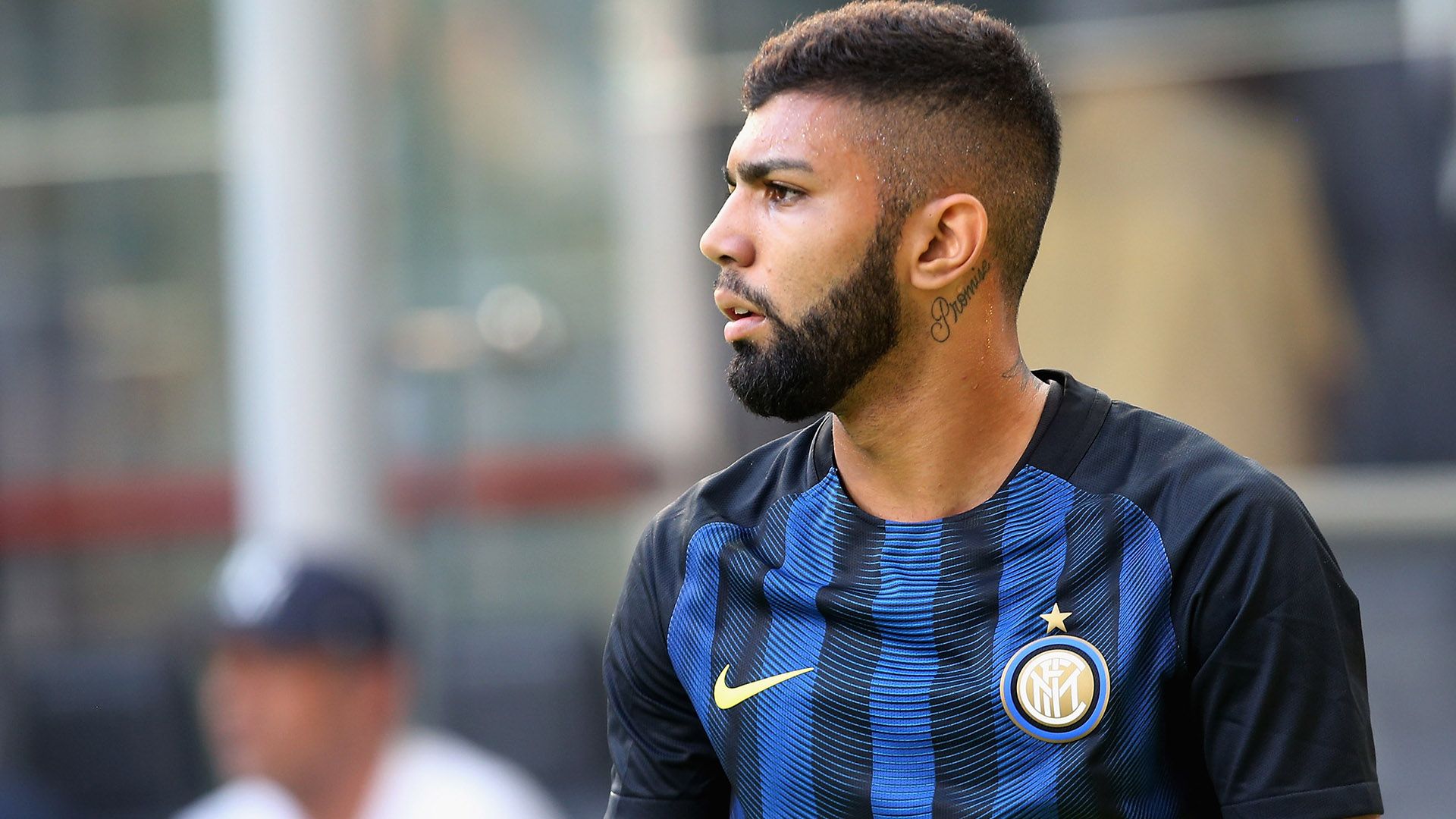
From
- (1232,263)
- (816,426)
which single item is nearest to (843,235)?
(816,426)

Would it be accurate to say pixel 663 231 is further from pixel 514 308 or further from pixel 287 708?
pixel 287 708

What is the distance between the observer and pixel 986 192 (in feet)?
8.18

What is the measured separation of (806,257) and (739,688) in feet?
2.08

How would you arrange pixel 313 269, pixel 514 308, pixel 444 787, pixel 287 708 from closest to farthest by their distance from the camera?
1. pixel 287 708
2. pixel 444 787
3. pixel 313 269
4. pixel 514 308

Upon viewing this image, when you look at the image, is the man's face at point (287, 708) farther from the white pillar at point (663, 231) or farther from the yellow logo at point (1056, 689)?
the white pillar at point (663, 231)

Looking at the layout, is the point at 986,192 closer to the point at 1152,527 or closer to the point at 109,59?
the point at 1152,527

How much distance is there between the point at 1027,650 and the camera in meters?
2.33

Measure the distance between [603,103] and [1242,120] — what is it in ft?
10.1

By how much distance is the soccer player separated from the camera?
2240mm

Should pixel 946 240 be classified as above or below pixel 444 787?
above

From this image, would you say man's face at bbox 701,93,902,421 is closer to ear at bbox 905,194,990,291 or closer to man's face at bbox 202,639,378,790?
ear at bbox 905,194,990,291

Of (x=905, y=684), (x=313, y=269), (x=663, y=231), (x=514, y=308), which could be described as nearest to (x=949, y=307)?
(x=905, y=684)

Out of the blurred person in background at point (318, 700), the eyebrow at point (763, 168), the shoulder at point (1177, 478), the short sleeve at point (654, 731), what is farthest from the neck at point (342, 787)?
the shoulder at point (1177, 478)

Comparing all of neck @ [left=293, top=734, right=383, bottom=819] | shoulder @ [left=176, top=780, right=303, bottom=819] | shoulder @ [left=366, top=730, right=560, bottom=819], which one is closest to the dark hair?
neck @ [left=293, top=734, right=383, bottom=819]
